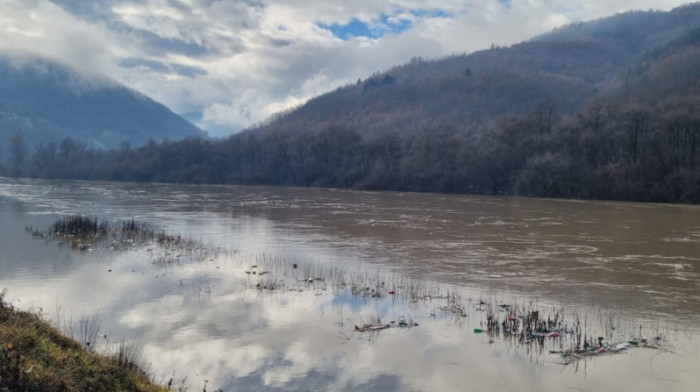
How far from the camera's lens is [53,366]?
25.8ft

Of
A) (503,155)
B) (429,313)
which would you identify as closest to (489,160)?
(503,155)

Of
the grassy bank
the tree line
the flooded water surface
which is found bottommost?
the flooded water surface

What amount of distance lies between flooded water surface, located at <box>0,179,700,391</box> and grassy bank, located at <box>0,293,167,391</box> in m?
1.70

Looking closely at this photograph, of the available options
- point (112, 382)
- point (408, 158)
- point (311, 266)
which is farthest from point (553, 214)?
point (408, 158)

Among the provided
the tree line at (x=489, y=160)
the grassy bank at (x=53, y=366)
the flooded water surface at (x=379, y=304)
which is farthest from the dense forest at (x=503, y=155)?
the grassy bank at (x=53, y=366)

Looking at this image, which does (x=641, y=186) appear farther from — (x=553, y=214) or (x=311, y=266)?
(x=311, y=266)

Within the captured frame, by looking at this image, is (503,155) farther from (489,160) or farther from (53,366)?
(53,366)

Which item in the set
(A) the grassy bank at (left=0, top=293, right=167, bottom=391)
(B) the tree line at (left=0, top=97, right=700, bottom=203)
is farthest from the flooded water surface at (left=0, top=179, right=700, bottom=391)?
(B) the tree line at (left=0, top=97, right=700, bottom=203)

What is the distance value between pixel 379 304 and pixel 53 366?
10332 millimetres

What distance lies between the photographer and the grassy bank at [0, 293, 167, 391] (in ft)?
23.3

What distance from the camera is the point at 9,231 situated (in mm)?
31641

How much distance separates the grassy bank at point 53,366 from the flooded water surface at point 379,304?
1.70m

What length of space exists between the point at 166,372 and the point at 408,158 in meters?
102

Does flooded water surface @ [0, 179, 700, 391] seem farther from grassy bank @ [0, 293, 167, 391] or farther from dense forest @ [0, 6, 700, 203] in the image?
dense forest @ [0, 6, 700, 203]
